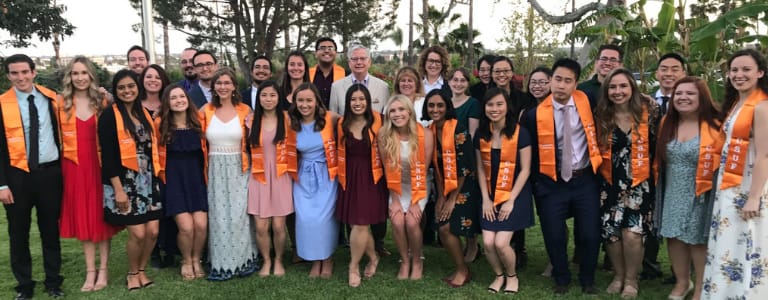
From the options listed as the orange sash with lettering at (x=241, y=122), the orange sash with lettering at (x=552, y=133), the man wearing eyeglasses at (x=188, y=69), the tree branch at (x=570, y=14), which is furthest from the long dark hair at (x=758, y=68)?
the tree branch at (x=570, y=14)

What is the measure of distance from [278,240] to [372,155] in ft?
3.92

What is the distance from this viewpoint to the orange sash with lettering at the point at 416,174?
15.4ft

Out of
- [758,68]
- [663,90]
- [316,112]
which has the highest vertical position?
[758,68]

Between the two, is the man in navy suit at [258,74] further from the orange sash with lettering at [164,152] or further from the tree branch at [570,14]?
the tree branch at [570,14]

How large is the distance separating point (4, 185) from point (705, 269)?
5216mm

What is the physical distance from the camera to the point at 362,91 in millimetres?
4723

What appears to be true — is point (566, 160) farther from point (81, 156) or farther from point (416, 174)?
point (81, 156)

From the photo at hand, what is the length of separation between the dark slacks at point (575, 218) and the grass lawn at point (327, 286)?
24 centimetres

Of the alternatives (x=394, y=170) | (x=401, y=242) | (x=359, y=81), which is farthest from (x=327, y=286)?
(x=359, y=81)

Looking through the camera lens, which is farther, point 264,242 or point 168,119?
point 264,242

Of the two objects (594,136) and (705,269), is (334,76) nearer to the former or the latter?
(594,136)

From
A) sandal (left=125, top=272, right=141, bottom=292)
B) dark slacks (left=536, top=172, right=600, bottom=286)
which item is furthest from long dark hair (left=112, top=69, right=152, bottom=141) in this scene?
dark slacks (left=536, top=172, right=600, bottom=286)

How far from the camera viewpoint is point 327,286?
486cm

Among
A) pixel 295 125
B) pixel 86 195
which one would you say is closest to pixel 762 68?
pixel 295 125
